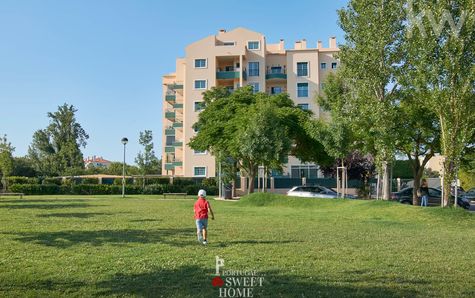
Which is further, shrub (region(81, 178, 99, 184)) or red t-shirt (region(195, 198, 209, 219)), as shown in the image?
shrub (region(81, 178, 99, 184))

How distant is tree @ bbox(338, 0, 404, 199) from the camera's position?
85.4 ft

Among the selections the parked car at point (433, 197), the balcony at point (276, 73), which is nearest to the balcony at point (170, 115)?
the balcony at point (276, 73)

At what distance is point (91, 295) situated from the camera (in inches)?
259

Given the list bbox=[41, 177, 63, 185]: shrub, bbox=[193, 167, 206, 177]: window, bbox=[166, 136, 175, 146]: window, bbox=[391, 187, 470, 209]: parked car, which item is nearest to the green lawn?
bbox=[391, 187, 470, 209]: parked car

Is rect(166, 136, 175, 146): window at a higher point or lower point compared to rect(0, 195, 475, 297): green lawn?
higher

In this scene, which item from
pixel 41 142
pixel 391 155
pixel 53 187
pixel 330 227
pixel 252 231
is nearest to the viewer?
pixel 252 231

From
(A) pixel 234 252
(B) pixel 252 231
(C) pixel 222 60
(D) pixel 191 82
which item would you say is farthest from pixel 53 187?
(A) pixel 234 252

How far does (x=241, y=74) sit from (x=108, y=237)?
50430mm

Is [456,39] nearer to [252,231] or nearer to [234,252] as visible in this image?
[252,231]

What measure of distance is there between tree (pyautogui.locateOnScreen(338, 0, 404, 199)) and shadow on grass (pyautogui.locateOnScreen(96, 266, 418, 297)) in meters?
19.7

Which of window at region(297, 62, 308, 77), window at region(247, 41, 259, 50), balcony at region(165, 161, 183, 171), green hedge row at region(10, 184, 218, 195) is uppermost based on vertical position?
window at region(247, 41, 259, 50)

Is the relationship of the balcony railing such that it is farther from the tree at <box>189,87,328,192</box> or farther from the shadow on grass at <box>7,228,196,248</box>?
the shadow on grass at <box>7,228,196,248</box>

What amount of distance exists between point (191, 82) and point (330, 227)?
4903cm

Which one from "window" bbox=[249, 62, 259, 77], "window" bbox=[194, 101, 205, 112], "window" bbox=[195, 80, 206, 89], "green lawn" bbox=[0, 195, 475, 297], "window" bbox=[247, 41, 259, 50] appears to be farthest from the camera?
"window" bbox=[247, 41, 259, 50]
